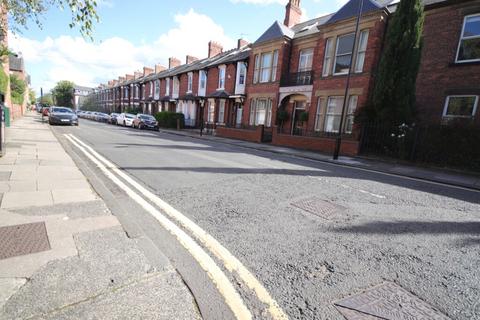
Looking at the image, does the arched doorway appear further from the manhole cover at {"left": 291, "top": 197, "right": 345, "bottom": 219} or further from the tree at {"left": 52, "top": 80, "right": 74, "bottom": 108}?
the tree at {"left": 52, "top": 80, "right": 74, "bottom": 108}

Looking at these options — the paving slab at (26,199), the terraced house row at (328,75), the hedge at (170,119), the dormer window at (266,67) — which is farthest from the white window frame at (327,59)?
the hedge at (170,119)

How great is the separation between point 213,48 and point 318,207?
111 ft

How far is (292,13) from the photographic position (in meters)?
23.5

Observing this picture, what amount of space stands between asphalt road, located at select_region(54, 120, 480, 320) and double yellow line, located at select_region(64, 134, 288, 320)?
78 mm

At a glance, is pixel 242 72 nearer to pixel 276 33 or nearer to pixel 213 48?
pixel 276 33

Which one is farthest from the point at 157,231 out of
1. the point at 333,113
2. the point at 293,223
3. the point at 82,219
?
the point at 333,113

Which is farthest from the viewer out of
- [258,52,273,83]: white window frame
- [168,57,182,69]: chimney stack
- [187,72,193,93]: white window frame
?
[168,57,182,69]: chimney stack

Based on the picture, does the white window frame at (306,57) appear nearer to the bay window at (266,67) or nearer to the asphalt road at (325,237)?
the bay window at (266,67)

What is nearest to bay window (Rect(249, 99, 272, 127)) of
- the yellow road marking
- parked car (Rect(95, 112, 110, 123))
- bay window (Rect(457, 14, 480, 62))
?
bay window (Rect(457, 14, 480, 62))

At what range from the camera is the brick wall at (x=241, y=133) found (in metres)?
19.1

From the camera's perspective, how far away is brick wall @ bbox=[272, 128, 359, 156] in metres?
13.5

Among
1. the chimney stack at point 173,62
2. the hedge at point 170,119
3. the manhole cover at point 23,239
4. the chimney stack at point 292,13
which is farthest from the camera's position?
the chimney stack at point 173,62

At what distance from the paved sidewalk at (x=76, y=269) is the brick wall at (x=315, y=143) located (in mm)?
12515

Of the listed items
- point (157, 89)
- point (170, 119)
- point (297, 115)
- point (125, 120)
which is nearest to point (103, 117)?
point (157, 89)
